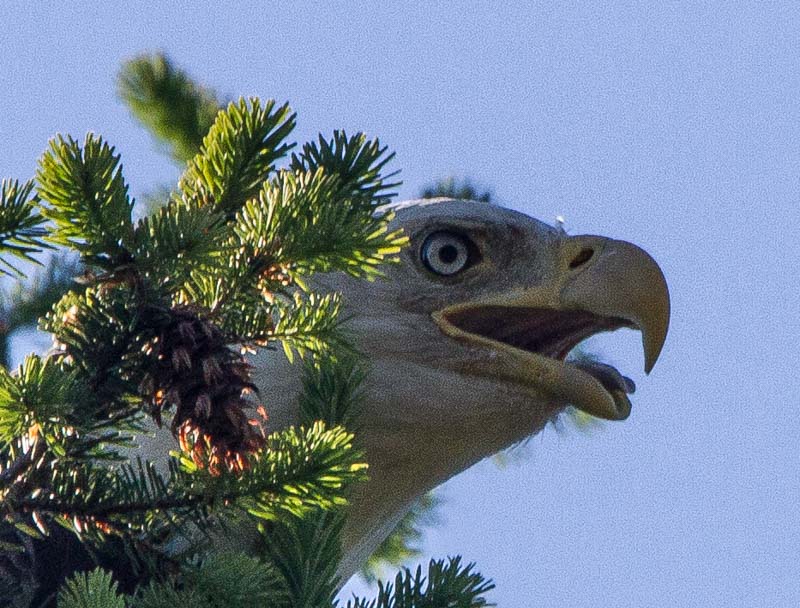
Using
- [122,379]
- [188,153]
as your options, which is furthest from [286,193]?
[188,153]

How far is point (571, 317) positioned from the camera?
4078mm

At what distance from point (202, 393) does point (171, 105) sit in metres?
3.93

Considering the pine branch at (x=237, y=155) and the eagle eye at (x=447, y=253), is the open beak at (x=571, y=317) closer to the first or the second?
the eagle eye at (x=447, y=253)

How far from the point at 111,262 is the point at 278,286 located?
0.24 metres

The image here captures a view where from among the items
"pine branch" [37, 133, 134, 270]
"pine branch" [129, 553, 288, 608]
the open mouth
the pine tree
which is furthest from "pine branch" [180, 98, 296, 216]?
the open mouth

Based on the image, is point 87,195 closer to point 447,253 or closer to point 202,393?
point 202,393

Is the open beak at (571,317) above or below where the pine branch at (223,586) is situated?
above

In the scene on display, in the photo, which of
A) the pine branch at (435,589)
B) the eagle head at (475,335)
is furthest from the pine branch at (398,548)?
the pine branch at (435,589)

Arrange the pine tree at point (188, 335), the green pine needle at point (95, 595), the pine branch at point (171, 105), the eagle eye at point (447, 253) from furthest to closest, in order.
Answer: the pine branch at point (171, 105) < the eagle eye at point (447, 253) < the pine tree at point (188, 335) < the green pine needle at point (95, 595)

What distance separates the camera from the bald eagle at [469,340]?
152 inches

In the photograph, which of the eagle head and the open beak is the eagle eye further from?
the open beak

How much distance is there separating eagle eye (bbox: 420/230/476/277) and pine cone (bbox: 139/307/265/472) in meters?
1.98

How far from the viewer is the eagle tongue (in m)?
3.87

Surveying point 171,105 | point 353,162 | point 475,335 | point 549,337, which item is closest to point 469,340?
point 475,335
